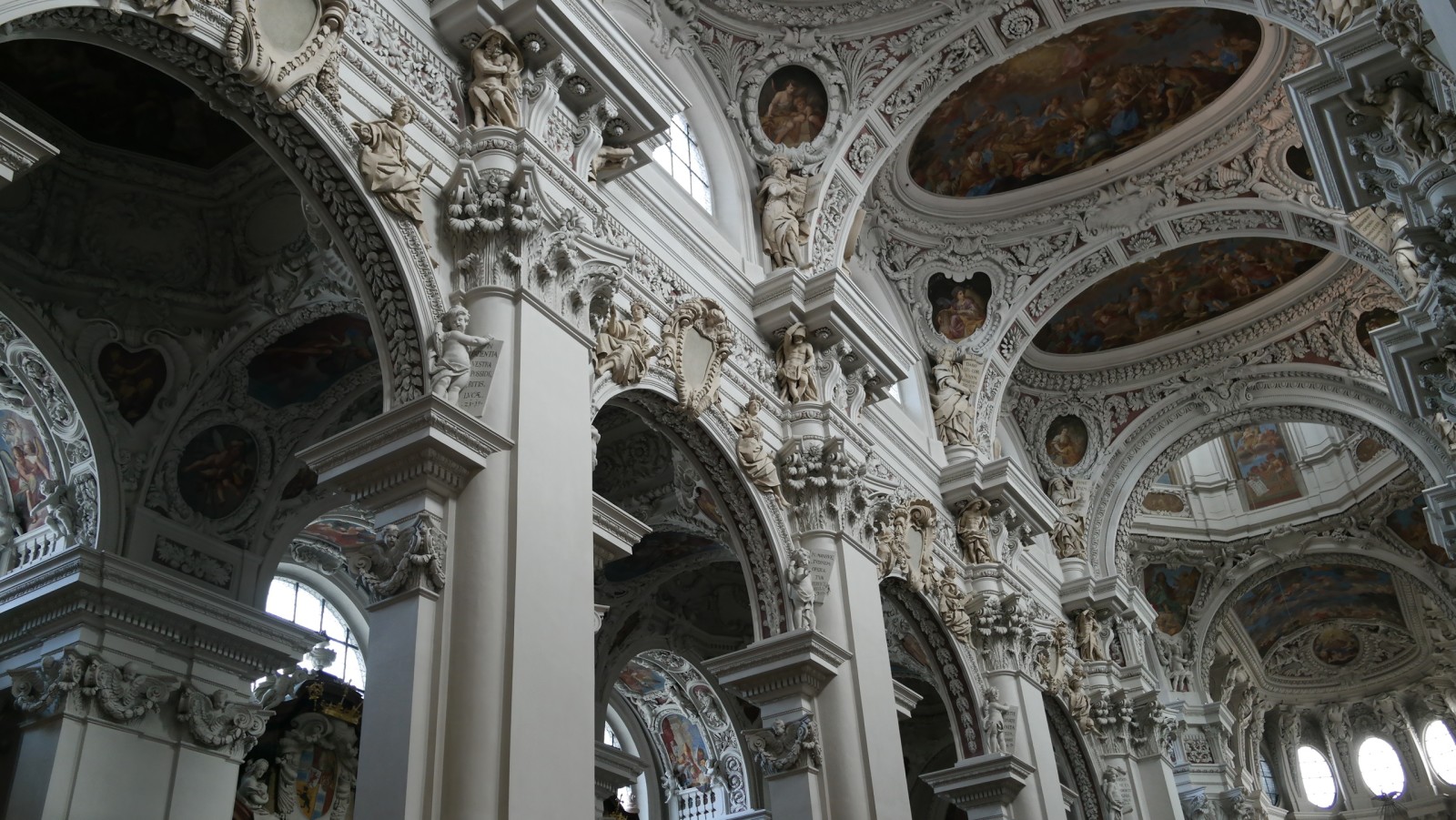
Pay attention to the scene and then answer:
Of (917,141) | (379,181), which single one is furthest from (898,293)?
(379,181)

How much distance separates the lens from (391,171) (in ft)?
24.7

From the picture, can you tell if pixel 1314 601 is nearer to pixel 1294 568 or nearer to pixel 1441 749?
pixel 1294 568

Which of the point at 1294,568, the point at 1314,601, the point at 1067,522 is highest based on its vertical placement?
the point at 1314,601

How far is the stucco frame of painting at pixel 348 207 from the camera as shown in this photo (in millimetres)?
7094

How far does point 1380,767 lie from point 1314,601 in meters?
5.95

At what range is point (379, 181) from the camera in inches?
293

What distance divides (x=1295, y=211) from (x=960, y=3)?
6.15 m

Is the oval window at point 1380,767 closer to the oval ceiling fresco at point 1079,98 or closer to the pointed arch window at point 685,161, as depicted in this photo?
the oval ceiling fresco at point 1079,98

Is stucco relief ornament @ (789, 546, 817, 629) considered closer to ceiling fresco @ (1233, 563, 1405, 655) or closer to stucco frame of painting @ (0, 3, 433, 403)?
stucco frame of painting @ (0, 3, 433, 403)

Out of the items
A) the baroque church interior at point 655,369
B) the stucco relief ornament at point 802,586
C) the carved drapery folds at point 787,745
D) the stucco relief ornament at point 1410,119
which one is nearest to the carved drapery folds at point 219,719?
the baroque church interior at point 655,369

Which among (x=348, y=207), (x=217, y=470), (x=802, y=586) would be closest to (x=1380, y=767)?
(x=802, y=586)

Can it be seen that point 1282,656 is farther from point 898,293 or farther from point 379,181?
point 379,181

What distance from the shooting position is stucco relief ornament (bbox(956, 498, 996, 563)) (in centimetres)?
1531

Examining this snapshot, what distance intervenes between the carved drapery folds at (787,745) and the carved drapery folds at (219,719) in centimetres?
390
